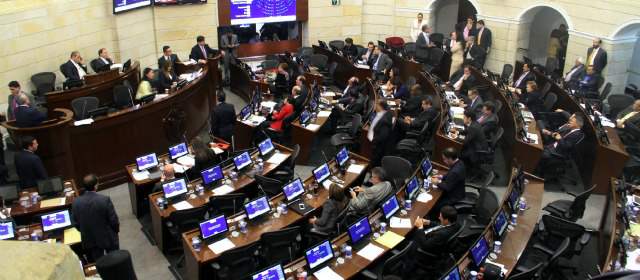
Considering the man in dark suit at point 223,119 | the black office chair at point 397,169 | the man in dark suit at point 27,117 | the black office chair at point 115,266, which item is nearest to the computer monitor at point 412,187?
the black office chair at point 397,169

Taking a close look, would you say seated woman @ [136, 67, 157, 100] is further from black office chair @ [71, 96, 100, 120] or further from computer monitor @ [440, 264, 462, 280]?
computer monitor @ [440, 264, 462, 280]

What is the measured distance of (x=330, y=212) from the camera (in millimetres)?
8219

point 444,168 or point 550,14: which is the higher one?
point 550,14

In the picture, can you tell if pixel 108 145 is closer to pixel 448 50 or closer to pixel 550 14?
pixel 448 50

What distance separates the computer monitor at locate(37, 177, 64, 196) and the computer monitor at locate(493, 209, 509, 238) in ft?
20.6

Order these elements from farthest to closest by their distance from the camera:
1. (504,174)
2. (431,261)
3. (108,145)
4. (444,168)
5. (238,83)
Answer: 1. (238,83)
2. (504,174)
3. (108,145)
4. (444,168)
5. (431,261)

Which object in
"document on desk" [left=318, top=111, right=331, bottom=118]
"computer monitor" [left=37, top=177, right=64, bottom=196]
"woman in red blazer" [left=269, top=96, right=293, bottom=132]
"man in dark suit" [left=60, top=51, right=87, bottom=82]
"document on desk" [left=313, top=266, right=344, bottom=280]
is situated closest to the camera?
"document on desk" [left=313, top=266, right=344, bottom=280]

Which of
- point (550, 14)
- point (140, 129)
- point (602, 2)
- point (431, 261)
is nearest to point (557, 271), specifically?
point (431, 261)

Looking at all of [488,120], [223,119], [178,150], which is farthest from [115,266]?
[488,120]

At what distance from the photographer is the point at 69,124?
405 inches

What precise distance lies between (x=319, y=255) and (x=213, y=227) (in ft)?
5.03

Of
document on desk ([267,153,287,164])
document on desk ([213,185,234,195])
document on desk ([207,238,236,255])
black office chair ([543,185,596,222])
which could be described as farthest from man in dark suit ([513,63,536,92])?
document on desk ([207,238,236,255])

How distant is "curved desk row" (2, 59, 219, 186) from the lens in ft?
32.7

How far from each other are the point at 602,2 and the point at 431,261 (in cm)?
1049
